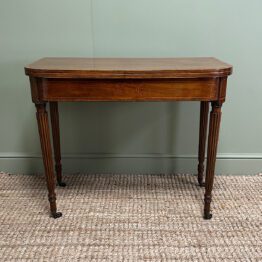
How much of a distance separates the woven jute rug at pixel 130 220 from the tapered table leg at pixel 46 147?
0.08 m

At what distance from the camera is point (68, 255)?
1.11 metres

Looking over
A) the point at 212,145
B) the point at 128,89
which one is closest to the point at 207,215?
the point at 212,145

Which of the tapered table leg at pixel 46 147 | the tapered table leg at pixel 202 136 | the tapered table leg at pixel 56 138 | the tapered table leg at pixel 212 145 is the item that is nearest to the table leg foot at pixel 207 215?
the tapered table leg at pixel 212 145

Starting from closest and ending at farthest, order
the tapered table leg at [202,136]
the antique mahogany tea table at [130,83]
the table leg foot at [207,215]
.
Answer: the antique mahogany tea table at [130,83]
the table leg foot at [207,215]
the tapered table leg at [202,136]

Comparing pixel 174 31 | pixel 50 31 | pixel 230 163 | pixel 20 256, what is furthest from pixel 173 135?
pixel 20 256

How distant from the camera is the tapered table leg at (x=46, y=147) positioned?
1195 mm

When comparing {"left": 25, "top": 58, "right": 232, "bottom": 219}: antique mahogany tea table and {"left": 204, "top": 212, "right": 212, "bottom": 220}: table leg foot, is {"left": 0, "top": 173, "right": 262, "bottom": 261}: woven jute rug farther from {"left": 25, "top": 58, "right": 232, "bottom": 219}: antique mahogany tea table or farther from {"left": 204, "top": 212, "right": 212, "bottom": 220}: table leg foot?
{"left": 25, "top": 58, "right": 232, "bottom": 219}: antique mahogany tea table

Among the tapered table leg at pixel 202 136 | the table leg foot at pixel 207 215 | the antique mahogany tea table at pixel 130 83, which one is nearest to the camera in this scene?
the antique mahogany tea table at pixel 130 83

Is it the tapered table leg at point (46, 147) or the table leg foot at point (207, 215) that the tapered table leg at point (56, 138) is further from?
the table leg foot at point (207, 215)

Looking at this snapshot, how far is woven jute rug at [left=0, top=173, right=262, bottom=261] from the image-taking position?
113 centimetres

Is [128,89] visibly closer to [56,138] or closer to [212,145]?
[212,145]

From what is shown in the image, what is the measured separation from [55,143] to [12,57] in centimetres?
48

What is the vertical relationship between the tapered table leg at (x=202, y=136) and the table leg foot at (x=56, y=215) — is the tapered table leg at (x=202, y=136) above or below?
above

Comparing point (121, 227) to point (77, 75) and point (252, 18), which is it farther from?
point (252, 18)
